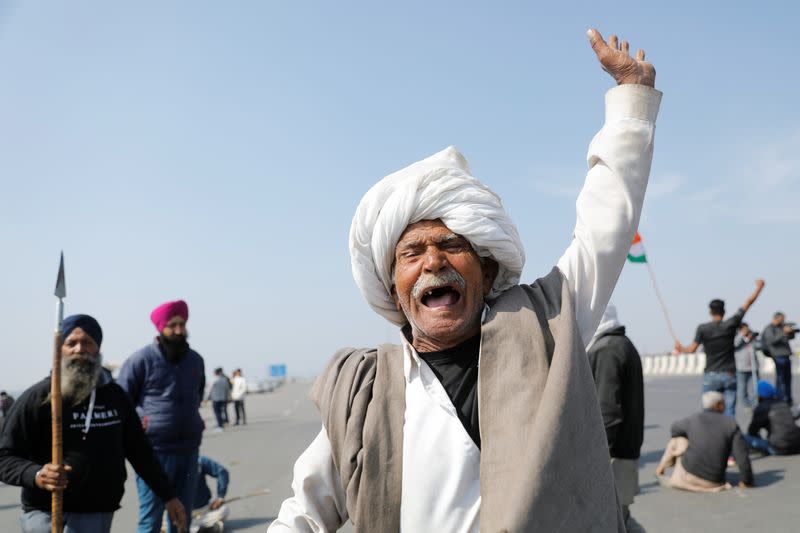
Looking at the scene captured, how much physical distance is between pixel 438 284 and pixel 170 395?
4.78 metres

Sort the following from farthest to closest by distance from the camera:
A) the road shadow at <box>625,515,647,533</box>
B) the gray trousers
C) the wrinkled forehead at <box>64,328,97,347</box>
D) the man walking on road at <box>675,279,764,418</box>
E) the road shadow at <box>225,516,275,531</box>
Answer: the man walking on road at <box>675,279,764,418</box> → the road shadow at <box>225,516,275,531</box> → the wrinkled forehead at <box>64,328,97,347</box> → the road shadow at <box>625,515,647,533</box> → the gray trousers

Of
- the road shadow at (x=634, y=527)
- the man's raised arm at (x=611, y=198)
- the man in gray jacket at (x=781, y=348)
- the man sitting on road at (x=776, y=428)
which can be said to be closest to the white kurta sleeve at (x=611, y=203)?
the man's raised arm at (x=611, y=198)

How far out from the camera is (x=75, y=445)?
461 centimetres

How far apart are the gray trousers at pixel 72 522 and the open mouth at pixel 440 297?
3.22m

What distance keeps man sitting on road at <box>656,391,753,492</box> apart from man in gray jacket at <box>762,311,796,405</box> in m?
5.70

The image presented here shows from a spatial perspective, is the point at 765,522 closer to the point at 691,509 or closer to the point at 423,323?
the point at 691,509

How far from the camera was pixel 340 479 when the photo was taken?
235cm

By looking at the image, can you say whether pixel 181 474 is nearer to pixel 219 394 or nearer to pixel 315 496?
pixel 315 496

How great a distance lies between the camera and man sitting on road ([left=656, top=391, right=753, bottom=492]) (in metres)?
8.33

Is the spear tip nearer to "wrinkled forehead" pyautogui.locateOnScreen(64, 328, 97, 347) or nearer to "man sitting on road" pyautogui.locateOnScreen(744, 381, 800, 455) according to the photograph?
"wrinkled forehead" pyautogui.locateOnScreen(64, 328, 97, 347)

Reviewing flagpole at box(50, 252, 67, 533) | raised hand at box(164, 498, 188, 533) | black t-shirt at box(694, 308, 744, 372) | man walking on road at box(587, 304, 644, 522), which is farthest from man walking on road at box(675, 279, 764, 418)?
flagpole at box(50, 252, 67, 533)

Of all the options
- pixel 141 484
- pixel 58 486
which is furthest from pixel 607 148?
pixel 141 484

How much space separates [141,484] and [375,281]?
4533 millimetres

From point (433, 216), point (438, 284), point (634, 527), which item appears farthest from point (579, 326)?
point (634, 527)
